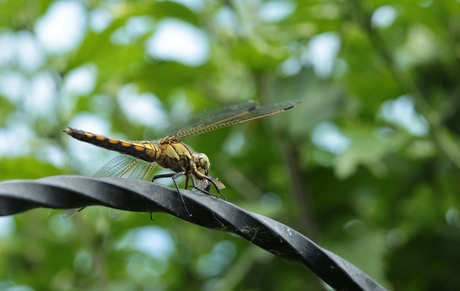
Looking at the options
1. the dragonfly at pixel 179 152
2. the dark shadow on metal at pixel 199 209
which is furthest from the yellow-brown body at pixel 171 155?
the dark shadow on metal at pixel 199 209

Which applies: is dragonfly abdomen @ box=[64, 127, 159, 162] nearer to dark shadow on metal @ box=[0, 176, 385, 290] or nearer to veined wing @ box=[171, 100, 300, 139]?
veined wing @ box=[171, 100, 300, 139]

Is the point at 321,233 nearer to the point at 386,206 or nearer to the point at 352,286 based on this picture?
the point at 386,206

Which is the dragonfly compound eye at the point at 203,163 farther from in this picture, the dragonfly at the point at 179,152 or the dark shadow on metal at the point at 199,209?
the dark shadow on metal at the point at 199,209

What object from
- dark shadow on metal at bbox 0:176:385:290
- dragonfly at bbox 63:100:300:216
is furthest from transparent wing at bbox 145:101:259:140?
dark shadow on metal at bbox 0:176:385:290

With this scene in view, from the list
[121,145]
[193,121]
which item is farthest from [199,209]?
Answer: [193,121]

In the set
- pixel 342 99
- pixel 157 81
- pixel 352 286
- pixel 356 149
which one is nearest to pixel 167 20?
pixel 157 81

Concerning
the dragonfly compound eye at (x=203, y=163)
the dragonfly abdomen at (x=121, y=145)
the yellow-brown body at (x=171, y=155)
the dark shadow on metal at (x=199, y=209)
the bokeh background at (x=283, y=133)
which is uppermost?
the dark shadow on metal at (x=199, y=209)

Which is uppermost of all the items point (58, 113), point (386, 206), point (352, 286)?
point (352, 286)
